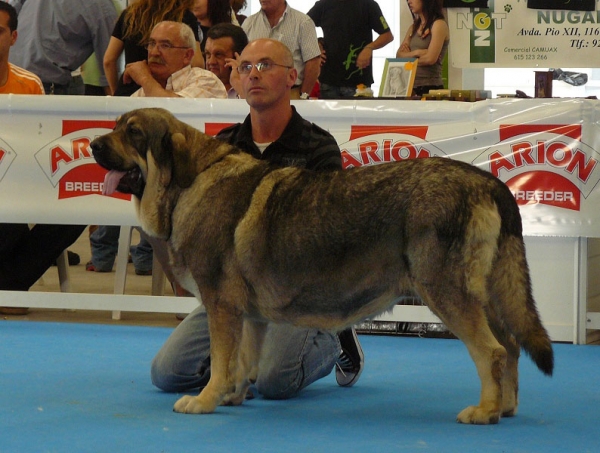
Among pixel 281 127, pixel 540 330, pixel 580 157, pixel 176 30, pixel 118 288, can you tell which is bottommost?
pixel 118 288

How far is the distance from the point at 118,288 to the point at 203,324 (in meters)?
2.28

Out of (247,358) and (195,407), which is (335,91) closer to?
(247,358)

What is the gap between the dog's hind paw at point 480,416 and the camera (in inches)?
149

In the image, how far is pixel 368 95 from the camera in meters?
7.00

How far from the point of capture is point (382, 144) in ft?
19.3

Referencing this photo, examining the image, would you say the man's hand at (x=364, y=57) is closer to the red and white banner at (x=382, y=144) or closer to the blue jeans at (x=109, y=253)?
the blue jeans at (x=109, y=253)

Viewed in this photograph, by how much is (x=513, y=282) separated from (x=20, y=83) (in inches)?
174

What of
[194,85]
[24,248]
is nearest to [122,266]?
[24,248]

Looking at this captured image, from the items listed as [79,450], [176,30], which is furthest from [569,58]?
[79,450]

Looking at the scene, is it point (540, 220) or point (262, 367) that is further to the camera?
point (540, 220)

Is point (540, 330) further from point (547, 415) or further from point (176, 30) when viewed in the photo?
point (176, 30)

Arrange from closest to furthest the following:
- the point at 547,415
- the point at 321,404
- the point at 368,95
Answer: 1. the point at 547,415
2. the point at 321,404
3. the point at 368,95

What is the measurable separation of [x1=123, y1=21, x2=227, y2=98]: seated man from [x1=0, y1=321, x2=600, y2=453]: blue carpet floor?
187cm

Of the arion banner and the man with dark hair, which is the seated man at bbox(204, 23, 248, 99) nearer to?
the man with dark hair
